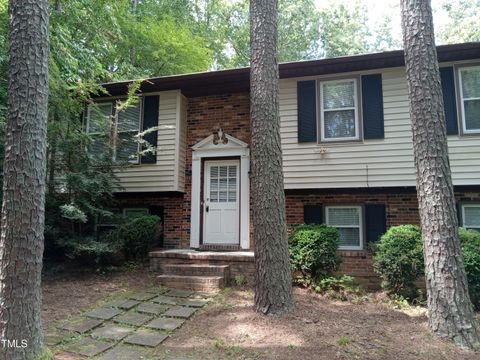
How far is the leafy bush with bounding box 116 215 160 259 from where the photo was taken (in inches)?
274

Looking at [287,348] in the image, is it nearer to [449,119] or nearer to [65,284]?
[65,284]

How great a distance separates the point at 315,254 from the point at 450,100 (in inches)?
157

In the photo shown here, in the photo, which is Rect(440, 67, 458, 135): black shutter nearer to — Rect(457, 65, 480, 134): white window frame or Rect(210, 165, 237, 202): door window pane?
Rect(457, 65, 480, 134): white window frame

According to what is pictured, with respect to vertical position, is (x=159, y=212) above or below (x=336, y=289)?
above

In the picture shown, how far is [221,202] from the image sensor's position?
796cm

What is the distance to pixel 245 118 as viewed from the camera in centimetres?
809

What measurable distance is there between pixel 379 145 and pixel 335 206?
1.51m

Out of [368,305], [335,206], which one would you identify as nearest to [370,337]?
[368,305]

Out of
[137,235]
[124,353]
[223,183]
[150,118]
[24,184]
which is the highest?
[150,118]

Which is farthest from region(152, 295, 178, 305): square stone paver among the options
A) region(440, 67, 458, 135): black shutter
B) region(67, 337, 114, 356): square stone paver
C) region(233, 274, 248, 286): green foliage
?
region(440, 67, 458, 135): black shutter

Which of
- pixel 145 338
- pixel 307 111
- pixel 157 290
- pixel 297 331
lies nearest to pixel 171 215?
pixel 157 290

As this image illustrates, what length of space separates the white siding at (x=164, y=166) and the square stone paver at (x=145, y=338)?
4.00 metres

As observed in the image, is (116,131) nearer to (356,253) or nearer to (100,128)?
(100,128)

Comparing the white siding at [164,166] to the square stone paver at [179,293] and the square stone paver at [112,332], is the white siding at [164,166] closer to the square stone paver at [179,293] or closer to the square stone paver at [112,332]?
the square stone paver at [179,293]
